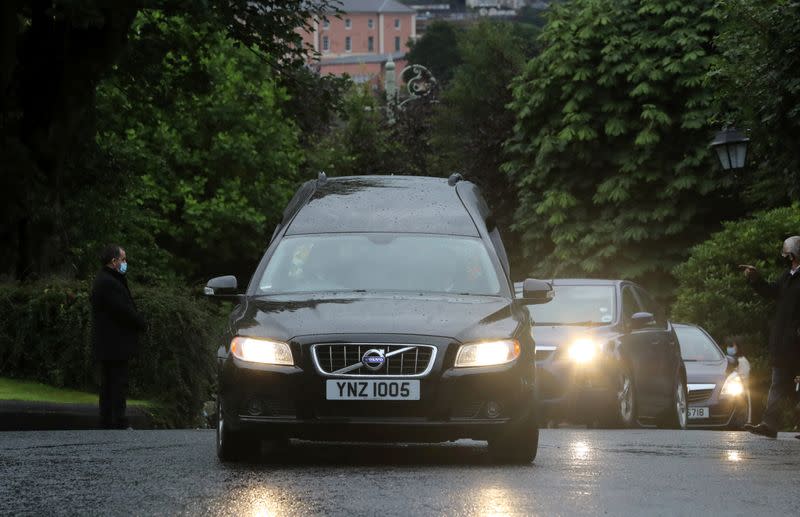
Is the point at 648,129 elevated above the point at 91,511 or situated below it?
above

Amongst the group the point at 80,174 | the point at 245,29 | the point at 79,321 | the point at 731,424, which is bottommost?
the point at 731,424

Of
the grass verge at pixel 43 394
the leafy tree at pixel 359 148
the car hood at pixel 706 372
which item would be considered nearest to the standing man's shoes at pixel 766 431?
the car hood at pixel 706 372

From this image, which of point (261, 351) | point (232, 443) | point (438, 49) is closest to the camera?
point (261, 351)

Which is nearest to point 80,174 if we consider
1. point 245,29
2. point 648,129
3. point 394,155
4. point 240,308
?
point 245,29

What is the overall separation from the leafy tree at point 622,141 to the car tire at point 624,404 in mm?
23633

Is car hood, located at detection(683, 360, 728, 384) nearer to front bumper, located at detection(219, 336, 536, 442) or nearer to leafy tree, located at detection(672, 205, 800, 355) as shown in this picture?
leafy tree, located at detection(672, 205, 800, 355)

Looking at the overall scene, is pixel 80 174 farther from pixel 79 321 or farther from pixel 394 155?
pixel 394 155

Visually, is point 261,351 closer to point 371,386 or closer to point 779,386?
point 371,386

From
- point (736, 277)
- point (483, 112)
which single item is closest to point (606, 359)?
point (736, 277)

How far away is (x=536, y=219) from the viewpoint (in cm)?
4603

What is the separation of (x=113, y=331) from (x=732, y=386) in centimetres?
863

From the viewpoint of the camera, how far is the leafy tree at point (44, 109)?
24.4m

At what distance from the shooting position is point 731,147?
2473 centimetres

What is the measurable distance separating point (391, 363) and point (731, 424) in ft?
40.4
